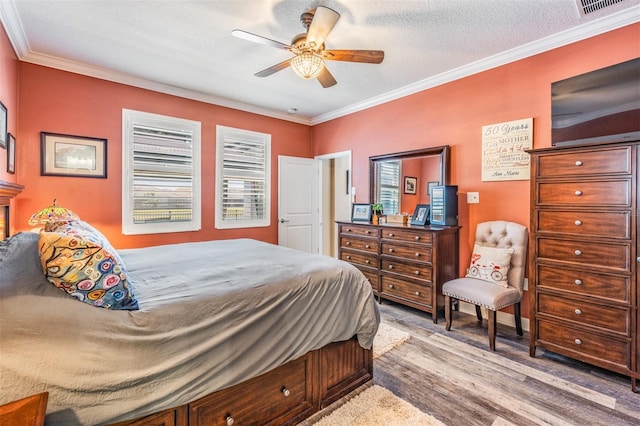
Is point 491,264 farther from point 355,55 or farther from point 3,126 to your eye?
point 3,126

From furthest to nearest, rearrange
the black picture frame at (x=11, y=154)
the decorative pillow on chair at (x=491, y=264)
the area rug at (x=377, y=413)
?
the decorative pillow on chair at (x=491, y=264)
the black picture frame at (x=11, y=154)
the area rug at (x=377, y=413)

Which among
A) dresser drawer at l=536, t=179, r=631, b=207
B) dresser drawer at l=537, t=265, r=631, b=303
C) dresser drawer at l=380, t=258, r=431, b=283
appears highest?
dresser drawer at l=536, t=179, r=631, b=207

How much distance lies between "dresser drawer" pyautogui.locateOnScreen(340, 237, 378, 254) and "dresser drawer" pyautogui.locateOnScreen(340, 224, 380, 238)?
0.07 m

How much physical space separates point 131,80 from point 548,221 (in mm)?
4552

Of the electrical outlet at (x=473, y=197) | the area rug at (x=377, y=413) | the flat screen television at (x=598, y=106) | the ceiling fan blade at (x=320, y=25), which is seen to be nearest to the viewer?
the area rug at (x=377, y=413)

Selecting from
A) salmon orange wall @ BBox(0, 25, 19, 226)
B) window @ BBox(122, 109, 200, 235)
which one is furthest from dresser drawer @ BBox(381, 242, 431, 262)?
salmon orange wall @ BBox(0, 25, 19, 226)

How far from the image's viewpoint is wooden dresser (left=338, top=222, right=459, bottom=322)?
3160mm

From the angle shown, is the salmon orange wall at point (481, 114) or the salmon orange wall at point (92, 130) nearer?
the salmon orange wall at point (481, 114)

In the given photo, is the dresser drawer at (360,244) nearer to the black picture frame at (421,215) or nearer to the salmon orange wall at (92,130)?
the black picture frame at (421,215)

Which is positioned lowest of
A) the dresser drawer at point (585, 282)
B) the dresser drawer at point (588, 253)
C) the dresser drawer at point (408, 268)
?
the dresser drawer at point (408, 268)

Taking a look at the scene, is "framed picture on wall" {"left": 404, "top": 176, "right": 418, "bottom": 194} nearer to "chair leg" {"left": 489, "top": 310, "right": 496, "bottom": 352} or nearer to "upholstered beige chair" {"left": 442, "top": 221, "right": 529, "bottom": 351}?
"upholstered beige chair" {"left": 442, "top": 221, "right": 529, "bottom": 351}

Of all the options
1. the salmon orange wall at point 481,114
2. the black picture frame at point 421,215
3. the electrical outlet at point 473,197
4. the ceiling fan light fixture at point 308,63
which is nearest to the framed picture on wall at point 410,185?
the black picture frame at point 421,215

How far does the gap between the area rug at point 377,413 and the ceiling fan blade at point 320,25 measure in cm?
245

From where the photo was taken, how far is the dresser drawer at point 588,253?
6.72 feet
